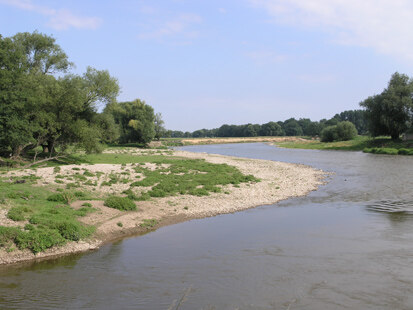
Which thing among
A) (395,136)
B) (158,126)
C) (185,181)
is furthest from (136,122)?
(185,181)

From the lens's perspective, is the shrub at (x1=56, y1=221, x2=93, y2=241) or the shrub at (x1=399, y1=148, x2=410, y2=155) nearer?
the shrub at (x1=56, y1=221, x2=93, y2=241)

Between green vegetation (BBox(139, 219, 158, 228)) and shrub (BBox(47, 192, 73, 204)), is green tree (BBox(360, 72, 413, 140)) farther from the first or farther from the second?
shrub (BBox(47, 192, 73, 204))

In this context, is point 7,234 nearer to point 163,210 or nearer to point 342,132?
point 163,210

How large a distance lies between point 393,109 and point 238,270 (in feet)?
248

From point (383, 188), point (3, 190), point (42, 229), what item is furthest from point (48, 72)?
point (383, 188)

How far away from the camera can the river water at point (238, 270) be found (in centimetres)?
946

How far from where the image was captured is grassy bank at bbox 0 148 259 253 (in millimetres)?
13398

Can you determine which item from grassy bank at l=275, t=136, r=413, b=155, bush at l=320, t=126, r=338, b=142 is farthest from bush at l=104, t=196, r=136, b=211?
bush at l=320, t=126, r=338, b=142

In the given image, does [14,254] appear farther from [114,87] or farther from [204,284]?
[114,87]

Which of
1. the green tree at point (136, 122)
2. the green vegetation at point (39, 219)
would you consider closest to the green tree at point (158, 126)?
the green tree at point (136, 122)

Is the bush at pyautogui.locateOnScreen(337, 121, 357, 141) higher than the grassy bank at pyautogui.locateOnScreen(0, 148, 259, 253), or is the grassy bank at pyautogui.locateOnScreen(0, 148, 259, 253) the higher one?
the bush at pyautogui.locateOnScreen(337, 121, 357, 141)

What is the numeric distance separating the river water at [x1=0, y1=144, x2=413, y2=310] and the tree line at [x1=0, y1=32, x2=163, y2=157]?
20595 millimetres

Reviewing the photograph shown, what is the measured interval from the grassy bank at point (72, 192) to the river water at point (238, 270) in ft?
5.21

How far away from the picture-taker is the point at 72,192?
2038cm
